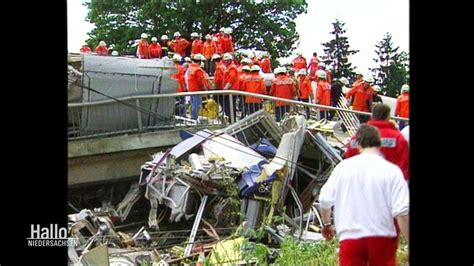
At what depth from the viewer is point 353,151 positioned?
4.68 m

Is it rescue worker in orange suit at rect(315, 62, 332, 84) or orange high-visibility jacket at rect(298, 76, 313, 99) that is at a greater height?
rescue worker in orange suit at rect(315, 62, 332, 84)

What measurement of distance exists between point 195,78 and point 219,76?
69cm

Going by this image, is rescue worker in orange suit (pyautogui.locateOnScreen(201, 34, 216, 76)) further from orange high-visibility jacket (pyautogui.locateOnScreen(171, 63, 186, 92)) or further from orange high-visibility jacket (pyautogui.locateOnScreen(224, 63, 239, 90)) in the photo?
orange high-visibility jacket (pyautogui.locateOnScreen(171, 63, 186, 92))

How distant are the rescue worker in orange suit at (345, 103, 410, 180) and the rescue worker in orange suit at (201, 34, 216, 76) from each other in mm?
7231

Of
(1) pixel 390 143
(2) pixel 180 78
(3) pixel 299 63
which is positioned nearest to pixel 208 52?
(3) pixel 299 63

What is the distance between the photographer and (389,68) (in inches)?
416

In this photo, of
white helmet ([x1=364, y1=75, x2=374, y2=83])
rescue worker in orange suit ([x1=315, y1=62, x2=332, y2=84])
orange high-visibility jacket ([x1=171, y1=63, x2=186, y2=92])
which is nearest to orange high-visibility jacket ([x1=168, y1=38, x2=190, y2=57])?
rescue worker in orange suit ([x1=315, y1=62, x2=332, y2=84])

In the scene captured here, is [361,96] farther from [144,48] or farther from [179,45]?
[144,48]

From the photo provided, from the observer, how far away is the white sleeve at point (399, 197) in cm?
419

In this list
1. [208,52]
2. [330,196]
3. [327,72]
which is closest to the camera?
[330,196]

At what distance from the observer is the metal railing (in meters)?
7.93

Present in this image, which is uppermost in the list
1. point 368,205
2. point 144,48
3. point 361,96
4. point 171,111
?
point 144,48
